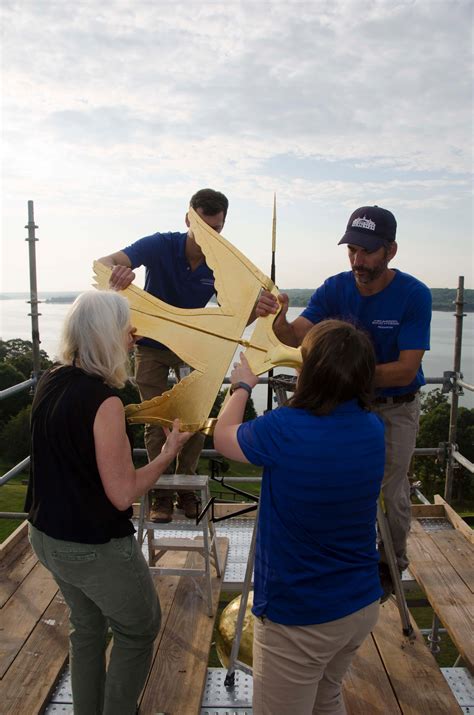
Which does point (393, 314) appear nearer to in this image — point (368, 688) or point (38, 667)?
point (368, 688)

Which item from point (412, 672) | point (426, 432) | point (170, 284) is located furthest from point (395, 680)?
point (426, 432)

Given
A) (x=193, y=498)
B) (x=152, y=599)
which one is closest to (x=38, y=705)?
(x=152, y=599)

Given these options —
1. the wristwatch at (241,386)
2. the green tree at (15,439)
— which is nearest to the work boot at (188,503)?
the wristwatch at (241,386)

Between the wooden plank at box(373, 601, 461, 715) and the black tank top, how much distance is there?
60.9 inches

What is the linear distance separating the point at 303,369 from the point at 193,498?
1.94 m

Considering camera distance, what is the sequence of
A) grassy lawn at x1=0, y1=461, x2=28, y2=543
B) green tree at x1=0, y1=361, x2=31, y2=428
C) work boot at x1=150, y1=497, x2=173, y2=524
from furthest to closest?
1. green tree at x1=0, y1=361, x2=31, y2=428
2. grassy lawn at x1=0, y1=461, x2=28, y2=543
3. work boot at x1=150, y1=497, x2=173, y2=524

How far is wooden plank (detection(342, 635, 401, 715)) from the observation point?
7.68 ft

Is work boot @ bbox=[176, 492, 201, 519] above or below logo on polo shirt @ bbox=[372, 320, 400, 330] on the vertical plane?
below

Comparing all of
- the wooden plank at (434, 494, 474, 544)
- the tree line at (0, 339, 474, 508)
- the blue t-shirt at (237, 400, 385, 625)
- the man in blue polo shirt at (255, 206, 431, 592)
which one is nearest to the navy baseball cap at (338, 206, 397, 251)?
the man in blue polo shirt at (255, 206, 431, 592)

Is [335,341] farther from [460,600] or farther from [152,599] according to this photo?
[460,600]

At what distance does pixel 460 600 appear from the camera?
299 centimetres

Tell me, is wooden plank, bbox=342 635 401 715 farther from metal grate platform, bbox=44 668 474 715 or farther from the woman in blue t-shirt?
the woman in blue t-shirt

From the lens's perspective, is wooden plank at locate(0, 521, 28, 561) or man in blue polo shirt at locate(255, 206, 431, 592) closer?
man in blue polo shirt at locate(255, 206, 431, 592)

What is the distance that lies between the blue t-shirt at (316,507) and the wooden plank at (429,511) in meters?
2.78
